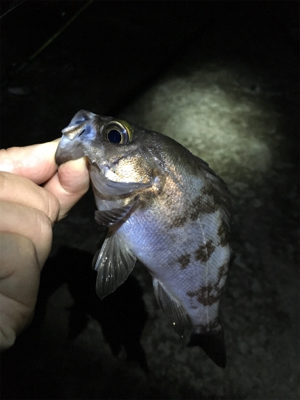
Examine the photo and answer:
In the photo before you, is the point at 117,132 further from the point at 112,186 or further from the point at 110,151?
the point at 112,186

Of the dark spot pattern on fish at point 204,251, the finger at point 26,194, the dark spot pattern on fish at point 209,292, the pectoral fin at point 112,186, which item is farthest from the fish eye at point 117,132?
the dark spot pattern on fish at point 209,292

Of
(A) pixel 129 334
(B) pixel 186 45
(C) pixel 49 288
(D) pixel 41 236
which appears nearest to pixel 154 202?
(D) pixel 41 236

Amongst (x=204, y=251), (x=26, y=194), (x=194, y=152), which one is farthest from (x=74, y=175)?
(x=194, y=152)

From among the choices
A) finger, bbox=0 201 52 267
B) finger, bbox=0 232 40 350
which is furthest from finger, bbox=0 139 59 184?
finger, bbox=0 232 40 350

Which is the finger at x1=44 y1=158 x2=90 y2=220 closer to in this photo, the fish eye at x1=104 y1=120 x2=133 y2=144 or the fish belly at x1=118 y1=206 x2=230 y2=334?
the fish eye at x1=104 y1=120 x2=133 y2=144

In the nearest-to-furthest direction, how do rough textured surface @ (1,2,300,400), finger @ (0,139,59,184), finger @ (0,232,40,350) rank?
finger @ (0,232,40,350) < finger @ (0,139,59,184) < rough textured surface @ (1,2,300,400)

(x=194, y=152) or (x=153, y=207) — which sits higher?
(x=153, y=207)

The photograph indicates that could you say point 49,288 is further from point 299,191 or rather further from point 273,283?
point 299,191
